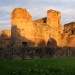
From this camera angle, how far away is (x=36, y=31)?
34188mm

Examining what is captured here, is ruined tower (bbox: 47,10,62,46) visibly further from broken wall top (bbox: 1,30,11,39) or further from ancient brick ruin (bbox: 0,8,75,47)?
broken wall top (bbox: 1,30,11,39)

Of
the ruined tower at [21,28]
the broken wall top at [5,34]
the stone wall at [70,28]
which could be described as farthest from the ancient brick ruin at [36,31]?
the broken wall top at [5,34]

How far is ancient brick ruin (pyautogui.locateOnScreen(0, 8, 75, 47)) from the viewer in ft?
104

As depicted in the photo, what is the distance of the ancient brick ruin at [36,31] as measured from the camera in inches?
1252

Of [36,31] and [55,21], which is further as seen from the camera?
[55,21]

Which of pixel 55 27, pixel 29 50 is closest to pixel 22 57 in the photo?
pixel 29 50

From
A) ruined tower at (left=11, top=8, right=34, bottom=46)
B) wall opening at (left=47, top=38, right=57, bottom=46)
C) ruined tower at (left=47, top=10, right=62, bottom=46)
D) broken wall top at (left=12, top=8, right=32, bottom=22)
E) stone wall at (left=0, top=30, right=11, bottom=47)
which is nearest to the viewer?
ruined tower at (left=11, top=8, right=34, bottom=46)

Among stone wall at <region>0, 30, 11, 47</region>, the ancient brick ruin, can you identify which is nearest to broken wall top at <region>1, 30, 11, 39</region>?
stone wall at <region>0, 30, 11, 47</region>

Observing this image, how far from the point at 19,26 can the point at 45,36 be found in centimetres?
511

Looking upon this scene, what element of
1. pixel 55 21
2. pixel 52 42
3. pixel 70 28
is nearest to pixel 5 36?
pixel 55 21

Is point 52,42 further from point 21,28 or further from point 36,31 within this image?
point 21,28

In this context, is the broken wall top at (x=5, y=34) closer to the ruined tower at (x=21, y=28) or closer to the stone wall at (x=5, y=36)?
the stone wall at (x=5, y=36)

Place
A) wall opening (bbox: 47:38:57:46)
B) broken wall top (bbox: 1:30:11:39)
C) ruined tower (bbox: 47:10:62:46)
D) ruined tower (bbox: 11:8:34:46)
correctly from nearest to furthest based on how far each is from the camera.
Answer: ruined tower (bbox: 11:8:34:46) → wall opening (bbox: 47:38:57:46) → ruined tower (bbox: 47:10:62:46) → broken wall top (bbox: 1:30:11:39)

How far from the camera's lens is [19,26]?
32.0 metres
